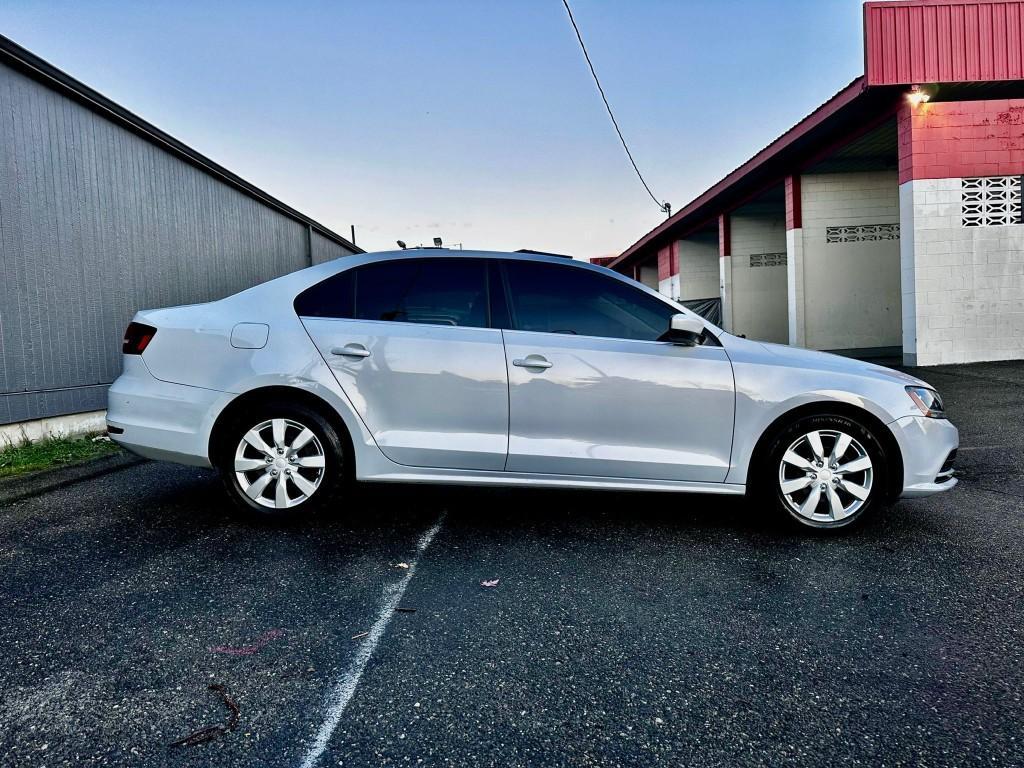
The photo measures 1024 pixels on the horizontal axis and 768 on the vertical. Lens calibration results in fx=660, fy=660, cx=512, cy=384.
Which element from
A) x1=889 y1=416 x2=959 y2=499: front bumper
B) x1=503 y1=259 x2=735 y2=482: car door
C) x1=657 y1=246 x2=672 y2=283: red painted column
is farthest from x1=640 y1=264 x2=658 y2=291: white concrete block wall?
x1=503 y1=259 x2=735 y2=482: car door

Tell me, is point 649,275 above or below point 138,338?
above

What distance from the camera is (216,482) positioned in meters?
5.42

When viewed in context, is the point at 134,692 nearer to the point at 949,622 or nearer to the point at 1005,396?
the point at 949,622

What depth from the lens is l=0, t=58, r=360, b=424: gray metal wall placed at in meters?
6.63

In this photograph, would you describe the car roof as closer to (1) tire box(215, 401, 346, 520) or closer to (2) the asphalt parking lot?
(1) tire box(215, 401, 346, 520)

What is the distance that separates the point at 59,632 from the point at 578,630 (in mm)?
2123

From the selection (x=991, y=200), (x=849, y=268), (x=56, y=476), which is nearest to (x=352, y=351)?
(x=56, y=476)

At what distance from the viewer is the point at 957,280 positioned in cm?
1198

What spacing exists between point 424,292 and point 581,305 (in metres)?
0.99

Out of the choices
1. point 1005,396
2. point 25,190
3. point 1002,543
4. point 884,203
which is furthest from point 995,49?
point 25,190

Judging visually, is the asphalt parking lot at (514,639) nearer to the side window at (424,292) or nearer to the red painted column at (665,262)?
the side window at (424,292)

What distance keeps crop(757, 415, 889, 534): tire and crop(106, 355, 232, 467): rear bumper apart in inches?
132

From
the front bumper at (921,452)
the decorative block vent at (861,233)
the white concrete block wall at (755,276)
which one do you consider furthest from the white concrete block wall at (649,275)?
the front bumper at (921,452)

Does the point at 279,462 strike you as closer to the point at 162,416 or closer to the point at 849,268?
the point at 162,416
